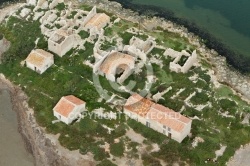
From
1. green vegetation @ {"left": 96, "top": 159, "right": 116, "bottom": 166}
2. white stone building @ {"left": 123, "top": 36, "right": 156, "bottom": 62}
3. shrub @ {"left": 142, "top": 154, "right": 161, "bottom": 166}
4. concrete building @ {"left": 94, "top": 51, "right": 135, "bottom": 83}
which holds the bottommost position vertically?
green vegetation @ {"left": 96, "top": 159, "right": 116, "bottom": 166}

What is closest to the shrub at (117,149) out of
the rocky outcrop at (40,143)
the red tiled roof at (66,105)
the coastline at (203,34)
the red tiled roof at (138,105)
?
the rocky outcrop at (40,143)

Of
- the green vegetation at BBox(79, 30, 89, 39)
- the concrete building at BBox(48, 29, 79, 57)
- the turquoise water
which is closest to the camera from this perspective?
the concrete building at BBox(48, 29, 79, 57)

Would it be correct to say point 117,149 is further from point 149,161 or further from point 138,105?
point 138,105

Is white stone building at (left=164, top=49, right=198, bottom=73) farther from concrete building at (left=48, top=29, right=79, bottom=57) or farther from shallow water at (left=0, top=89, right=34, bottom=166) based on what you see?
shallow water at (left=0, top=89, right=34, bottom=166)

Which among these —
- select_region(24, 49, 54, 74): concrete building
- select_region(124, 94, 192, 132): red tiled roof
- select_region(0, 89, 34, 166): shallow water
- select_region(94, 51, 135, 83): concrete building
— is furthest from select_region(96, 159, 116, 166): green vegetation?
select_region(24, 49, 54, 74): concrete building

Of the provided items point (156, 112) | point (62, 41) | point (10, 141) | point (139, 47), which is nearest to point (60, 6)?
point (62, 41)
